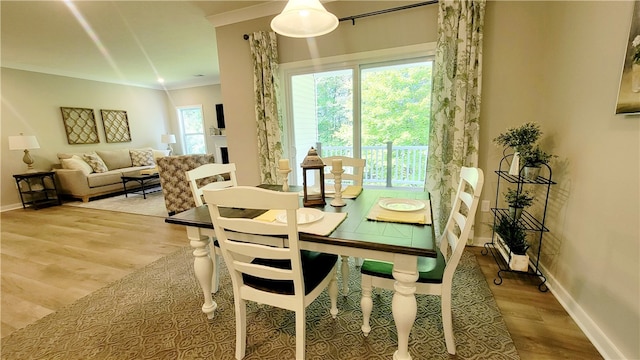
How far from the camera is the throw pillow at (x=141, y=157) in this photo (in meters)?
6.24

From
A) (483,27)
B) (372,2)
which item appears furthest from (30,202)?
(483,27)

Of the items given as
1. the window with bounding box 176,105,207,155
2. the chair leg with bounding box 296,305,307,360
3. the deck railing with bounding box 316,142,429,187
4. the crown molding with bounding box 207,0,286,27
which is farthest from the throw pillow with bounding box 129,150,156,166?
the chair leg with bounding box 296,305,307,360

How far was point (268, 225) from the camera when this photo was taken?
3.65ft

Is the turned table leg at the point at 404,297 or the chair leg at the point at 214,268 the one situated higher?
the turned table leg at the point at 404,297

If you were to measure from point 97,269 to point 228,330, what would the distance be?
69.2 inches

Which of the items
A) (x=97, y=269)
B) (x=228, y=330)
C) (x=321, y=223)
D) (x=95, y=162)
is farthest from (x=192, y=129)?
(x=321, y=223)

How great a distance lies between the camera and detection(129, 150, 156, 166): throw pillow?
20.5ft

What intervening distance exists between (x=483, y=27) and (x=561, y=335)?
7.89 feet

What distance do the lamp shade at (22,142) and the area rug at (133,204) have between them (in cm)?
117

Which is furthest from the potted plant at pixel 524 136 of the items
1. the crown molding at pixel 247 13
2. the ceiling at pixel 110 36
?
the ceiling at pixel 110 36

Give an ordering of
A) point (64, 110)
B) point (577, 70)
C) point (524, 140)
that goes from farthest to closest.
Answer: point (64, 110)
point (524, 140)
point (577, 70)

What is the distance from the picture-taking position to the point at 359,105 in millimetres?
2965

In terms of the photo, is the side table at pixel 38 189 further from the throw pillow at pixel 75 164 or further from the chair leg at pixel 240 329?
the chair leg at pixel 240 329

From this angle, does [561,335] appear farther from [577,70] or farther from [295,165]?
[295,165]
